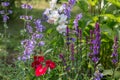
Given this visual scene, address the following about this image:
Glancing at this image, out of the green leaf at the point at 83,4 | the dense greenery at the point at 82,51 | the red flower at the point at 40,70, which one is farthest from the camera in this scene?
the green leaf at the point at 83,4

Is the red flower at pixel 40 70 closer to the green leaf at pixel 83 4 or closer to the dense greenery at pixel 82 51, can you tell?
the dense greenery at pixel 82 51

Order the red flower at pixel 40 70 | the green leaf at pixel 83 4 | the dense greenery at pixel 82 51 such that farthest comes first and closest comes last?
the green leaf at pixel 83 4 → the dense greenery at pixel 82 51 → the red flower at pixel 40 70

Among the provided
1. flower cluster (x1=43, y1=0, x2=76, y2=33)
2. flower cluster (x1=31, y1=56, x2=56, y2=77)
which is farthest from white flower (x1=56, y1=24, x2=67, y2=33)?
flower cluster (x1=31, y1=56, x2=56, y2=77)

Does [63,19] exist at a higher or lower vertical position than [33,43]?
higher

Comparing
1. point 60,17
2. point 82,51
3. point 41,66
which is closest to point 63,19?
point 60,17

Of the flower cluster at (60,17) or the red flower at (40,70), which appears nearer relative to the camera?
the red flower at (40,70)

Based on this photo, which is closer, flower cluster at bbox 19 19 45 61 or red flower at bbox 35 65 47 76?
red flower at bbox 35 65 47 76

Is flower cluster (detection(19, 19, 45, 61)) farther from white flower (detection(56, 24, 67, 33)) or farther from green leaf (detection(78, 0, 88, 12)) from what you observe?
green leaf (detection(78, 0, 88, 12))

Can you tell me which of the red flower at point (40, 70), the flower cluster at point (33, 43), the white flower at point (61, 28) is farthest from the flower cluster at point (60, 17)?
the red flower at point (40, 70)

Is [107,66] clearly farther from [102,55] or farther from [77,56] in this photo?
[77,56]

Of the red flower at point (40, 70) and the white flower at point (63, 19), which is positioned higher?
the white flower at point (63, 19)

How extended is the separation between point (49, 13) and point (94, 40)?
2.60ft

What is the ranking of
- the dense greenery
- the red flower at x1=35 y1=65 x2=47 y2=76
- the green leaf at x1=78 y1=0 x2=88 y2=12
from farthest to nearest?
the green leaf at x1=78 y1=0 x2=88 y2=12
the dense greenery
the red flower at x1=35 y1=65 x2=47 y2=76

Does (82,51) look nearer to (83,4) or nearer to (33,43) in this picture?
(83,4)
